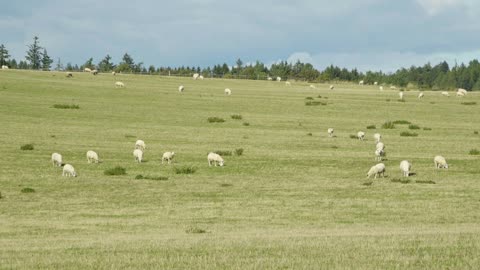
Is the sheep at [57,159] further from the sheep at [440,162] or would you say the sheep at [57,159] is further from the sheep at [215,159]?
the sheep at [440,162]

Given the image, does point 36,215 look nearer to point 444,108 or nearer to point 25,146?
point 25,146

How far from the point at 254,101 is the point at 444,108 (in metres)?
20.7

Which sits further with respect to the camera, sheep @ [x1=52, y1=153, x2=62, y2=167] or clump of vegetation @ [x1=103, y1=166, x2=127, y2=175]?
sheep @ [x1=52, y1=153, x2=62, y2=167]

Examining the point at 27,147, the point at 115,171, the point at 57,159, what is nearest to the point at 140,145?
the point at 27,147

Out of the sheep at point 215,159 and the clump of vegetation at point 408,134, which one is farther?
the clump of vegetation at point 408,134

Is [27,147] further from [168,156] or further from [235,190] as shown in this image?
[235,190]

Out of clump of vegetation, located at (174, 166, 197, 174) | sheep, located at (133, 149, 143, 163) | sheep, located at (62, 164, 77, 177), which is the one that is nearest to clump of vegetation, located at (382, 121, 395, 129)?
sheep, located at (133, 149, 143, 163)

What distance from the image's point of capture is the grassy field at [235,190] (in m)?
17.7

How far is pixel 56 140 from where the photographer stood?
52844 millimetres

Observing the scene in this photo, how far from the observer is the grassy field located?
17.7 metres

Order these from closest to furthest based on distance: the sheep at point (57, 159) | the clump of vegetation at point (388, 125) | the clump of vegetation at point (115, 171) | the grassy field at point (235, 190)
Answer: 1. the grassy field at point (235, 190)
2. the clump of vegetation at point (115, 171)
3. the sheep at point (57, 159)
4. the clump of vegetation at point (388, 125)

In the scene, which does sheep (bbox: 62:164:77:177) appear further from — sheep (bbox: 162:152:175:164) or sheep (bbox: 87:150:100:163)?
sheep (bbox: 162:152:175:164)

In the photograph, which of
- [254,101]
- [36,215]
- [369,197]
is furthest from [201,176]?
[254,101]

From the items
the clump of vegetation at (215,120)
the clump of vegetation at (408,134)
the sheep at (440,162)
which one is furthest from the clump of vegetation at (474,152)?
the clump of vegetation at (215,120)
